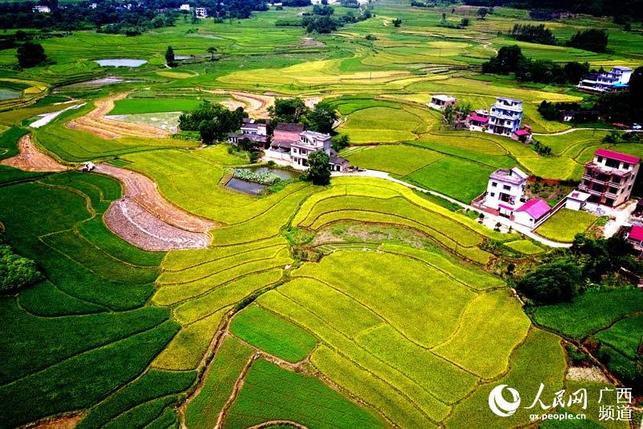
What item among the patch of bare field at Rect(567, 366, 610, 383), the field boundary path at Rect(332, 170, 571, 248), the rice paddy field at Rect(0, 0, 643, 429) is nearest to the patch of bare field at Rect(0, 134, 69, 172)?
the rice paddy field at Rect(0, 0, 643, 429)

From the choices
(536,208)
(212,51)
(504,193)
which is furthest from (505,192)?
(212,51)

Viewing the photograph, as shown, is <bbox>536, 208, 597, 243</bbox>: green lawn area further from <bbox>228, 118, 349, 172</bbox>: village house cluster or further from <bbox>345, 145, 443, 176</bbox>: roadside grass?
<bbox>228, 118, 349, 172</bbox>: village house cluster

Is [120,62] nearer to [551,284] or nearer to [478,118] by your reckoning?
[478,118]

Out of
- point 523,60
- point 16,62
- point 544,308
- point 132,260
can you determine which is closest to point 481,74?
point 523,60

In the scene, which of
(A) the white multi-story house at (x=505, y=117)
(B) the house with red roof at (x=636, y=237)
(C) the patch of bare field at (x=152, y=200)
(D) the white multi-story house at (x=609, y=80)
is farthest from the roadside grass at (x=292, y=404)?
(D) the white multi-story house at (x=609, y=80)

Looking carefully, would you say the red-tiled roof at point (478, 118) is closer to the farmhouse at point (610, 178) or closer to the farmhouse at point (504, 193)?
the farmhouse at point (610, 178)

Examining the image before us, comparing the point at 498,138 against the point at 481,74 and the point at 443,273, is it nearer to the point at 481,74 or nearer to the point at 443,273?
the point at 443,273
